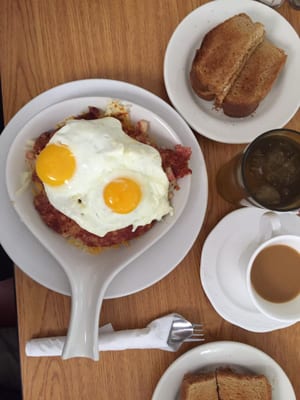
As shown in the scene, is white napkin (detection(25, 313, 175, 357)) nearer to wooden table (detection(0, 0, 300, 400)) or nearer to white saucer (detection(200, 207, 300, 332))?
wooden table (detection(0, 0, 300, 400))

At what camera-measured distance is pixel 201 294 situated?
112 centimetres

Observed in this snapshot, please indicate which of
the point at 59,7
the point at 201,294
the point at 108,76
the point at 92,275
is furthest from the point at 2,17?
the point at 201,294

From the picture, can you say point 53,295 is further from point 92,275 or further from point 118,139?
point 118,139

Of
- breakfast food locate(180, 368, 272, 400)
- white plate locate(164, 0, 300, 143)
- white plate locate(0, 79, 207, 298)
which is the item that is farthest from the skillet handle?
white plate locate(164, 0, 300, 143)

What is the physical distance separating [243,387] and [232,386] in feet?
0.08

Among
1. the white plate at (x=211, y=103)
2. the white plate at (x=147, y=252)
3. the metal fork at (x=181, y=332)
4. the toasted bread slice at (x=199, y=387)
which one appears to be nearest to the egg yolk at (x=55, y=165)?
the white plate at (x=147, y=252)

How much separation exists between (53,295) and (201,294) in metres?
0.35

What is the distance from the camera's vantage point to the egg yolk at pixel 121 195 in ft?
3.05

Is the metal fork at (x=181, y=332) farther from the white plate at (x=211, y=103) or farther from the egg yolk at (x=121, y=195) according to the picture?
the white plate at (x=211, y=103)

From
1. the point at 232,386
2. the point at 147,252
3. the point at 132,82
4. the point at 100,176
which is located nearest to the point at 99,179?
the point at 100,176

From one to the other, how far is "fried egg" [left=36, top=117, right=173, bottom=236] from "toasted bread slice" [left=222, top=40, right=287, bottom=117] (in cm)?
27

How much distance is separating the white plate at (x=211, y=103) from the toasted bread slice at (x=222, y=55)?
31 millimetres

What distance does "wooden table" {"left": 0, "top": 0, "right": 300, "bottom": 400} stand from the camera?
108cm

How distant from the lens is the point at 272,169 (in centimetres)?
105
